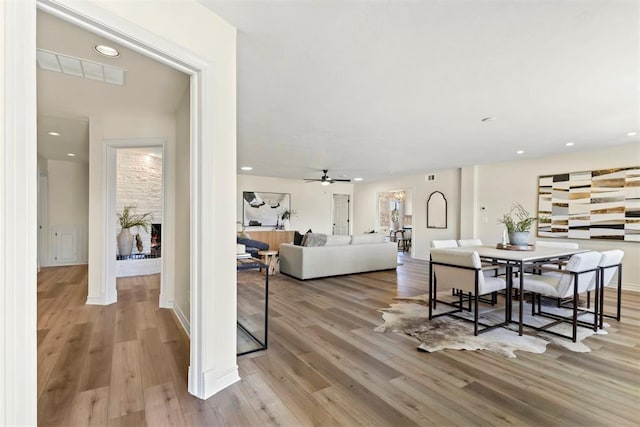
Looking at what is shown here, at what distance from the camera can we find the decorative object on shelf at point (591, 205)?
4.90m

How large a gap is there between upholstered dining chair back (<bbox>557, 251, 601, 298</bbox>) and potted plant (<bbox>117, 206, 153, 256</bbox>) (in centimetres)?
651

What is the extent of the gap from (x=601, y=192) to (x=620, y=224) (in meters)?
0.59

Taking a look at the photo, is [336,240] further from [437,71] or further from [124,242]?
[124,242]

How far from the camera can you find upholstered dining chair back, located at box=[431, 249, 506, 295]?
9.62 feet

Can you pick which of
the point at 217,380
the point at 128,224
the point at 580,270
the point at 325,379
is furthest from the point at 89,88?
the point at 580,270

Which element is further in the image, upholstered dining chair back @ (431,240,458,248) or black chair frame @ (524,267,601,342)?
upholstered dining chair back @ (431,240,458,248)

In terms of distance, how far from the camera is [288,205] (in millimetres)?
9523

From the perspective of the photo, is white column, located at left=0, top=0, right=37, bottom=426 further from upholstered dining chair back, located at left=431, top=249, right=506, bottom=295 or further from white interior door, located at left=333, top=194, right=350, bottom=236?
white interior door, located at left=333, top=194, right=350, bottom=236

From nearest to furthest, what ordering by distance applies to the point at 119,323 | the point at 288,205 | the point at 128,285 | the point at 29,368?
the point at 29,368
the point at 119,323
the point at 128,285
the point at 288,205

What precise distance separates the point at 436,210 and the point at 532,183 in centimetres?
228

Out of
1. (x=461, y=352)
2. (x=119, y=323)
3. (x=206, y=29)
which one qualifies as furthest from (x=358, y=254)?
(x=206, y=29)

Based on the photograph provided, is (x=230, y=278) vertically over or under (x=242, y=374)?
over

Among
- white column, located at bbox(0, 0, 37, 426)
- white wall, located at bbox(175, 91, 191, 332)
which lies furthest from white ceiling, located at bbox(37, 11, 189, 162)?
white column, located at bbox(0, 0, 37, 426)

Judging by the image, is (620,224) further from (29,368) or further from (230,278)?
(29,368)
